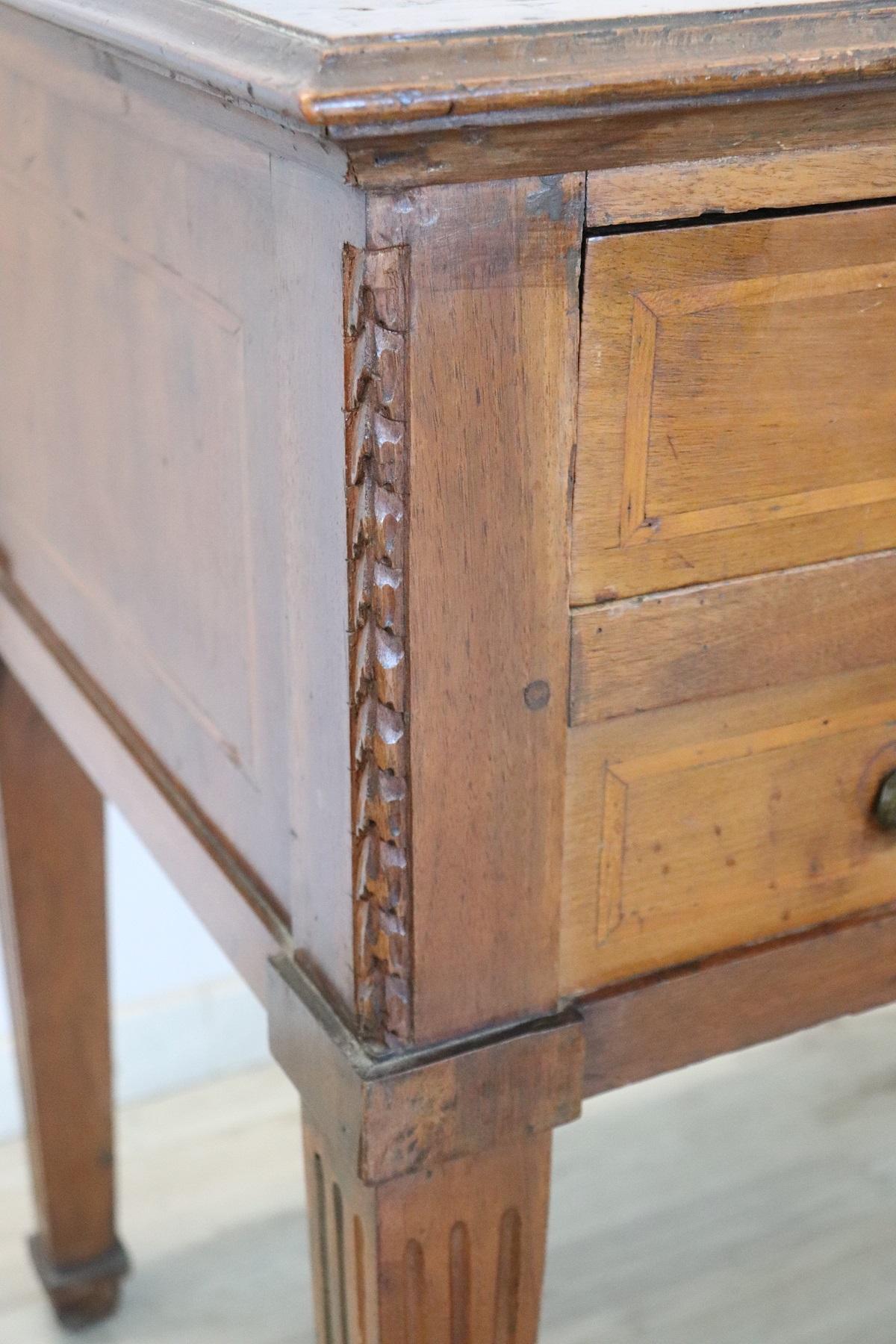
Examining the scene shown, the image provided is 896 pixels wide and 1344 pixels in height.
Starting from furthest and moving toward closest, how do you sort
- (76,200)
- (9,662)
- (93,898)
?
(93,898) < (9,662) < (76,200)

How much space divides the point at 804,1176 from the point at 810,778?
2.61 feet

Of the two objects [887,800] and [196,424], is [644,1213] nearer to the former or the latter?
[887,800]

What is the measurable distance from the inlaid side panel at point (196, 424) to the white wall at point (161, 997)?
606mm

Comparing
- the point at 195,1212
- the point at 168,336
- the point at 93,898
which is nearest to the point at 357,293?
the point at 168,336

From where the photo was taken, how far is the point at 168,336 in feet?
2.03

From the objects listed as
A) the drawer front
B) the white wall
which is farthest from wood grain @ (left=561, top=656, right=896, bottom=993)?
the white wall

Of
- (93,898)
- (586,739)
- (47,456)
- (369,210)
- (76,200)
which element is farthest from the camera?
(93,898)

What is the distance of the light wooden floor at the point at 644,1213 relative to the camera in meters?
1.17

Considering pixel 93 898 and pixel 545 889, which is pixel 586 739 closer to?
pixel 545 889

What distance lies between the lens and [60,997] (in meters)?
1.11

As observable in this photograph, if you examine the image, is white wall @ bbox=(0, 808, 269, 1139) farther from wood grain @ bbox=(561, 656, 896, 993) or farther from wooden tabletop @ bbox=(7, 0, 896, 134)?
wooden tabletop @ bbox=(7, 0, 896, 134)

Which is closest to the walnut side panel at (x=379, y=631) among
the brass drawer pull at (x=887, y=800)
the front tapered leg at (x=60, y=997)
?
the brass drawer pull at (x=887, y=800)

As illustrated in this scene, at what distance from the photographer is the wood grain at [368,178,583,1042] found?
47cm

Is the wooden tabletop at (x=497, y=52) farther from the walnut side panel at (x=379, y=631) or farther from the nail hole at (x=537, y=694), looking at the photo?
the nail hole at (x=537, y=694)
